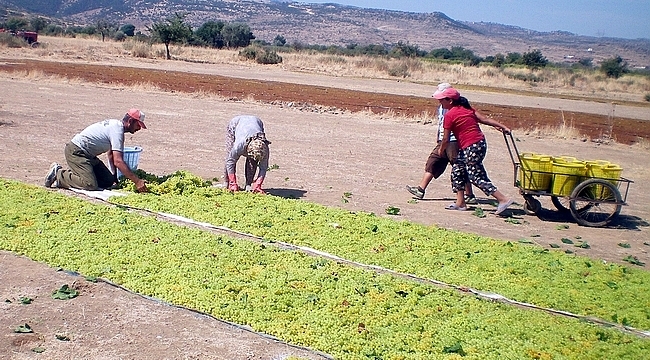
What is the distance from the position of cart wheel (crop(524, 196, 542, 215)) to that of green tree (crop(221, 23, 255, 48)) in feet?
274

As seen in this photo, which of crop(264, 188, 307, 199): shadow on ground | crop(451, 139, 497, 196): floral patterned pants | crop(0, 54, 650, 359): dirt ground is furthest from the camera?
crop(264, 188, 307, 199): shadow on ground

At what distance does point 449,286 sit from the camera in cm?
692

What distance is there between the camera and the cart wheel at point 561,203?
10695mm

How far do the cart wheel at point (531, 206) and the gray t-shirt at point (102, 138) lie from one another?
594cm

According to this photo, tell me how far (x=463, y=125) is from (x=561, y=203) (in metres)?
2.13

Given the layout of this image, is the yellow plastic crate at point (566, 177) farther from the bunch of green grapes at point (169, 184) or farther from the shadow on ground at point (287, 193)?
the bunch of green grapes at point (169, 184)

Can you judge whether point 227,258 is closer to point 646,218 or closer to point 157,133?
point 646,218

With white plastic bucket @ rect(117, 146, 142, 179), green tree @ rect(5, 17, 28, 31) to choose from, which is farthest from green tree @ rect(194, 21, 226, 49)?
white plastic bucket @ rect(117, 146, 142, 179)

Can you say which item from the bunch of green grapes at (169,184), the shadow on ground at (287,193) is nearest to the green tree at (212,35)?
the shadow on ground at (287,193)

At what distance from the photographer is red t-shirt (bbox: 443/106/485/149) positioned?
1034 centimetres

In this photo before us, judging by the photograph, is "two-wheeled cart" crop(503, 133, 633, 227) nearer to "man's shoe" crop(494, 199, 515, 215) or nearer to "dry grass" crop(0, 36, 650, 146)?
"man's shoe" crop(494, 199, 515, 215)

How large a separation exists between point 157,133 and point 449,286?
1158 cm

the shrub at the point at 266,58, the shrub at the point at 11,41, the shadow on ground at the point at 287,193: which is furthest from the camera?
the shrub at the point at 266,58

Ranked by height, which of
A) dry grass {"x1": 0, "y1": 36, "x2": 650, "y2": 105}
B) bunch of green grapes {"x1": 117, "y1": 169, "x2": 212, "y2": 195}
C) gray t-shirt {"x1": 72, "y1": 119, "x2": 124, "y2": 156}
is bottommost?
dry grass {"x1": 0, "y1": 36, "x2": 650, "y2": 105}
